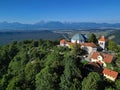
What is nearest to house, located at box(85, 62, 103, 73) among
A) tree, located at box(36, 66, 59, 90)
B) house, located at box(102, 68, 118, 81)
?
house, located at box(102, 68, 118, 81)

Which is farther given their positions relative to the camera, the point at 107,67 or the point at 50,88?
the point at 107,67

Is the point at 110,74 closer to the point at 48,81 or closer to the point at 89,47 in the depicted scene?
the point at 48,81

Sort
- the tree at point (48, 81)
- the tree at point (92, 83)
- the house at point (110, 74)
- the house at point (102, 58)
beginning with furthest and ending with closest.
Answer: the house at point (102, 58) < the house at point (110, 74) < the tree at point (48, 81) < the tree at point (92, 83)

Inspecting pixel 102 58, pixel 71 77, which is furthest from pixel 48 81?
pixel 102 58

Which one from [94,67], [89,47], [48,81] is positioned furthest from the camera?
[89,47]

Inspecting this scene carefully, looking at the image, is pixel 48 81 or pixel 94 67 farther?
pixel 94 67

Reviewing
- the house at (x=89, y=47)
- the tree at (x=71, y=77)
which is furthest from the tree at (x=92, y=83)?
the house at (x=89, y=47)

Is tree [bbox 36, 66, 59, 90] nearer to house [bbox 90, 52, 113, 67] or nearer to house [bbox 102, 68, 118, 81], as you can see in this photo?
house [bbox 102, 68, 118, 81]

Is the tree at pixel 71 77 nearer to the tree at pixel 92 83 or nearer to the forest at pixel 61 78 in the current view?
the forest at pixel 61 78

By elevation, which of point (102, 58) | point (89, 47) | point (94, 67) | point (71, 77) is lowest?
point (94, 67)

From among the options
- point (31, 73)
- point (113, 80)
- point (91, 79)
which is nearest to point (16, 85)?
point (31, 73)

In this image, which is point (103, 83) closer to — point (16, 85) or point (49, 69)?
point (49, 69)
